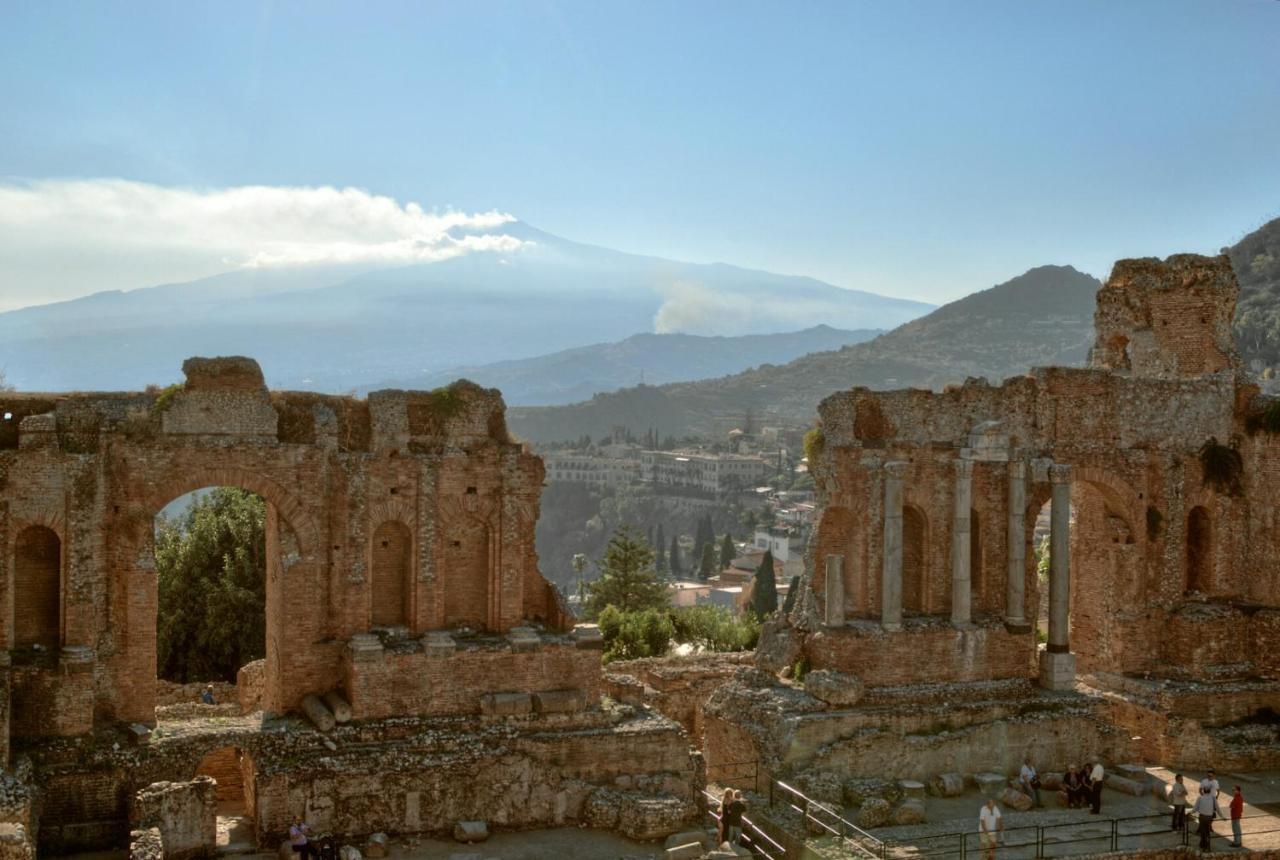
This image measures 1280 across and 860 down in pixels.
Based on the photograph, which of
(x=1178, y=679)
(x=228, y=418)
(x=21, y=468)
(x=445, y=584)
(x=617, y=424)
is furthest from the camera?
(x=617, y=424)

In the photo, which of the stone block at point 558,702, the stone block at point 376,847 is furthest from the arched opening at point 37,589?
the stone block at point 558,702

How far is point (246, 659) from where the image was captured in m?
30.2

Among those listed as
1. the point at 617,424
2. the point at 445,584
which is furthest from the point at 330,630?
the point at 617,424

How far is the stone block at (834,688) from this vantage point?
23.1 m

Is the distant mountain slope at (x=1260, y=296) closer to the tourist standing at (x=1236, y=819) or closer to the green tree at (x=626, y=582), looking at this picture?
the green tree at (x=626, y=582)

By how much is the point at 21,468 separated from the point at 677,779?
39.6ft

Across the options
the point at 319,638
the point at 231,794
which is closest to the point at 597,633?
the point at 319,638

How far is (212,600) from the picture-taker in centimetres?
3016

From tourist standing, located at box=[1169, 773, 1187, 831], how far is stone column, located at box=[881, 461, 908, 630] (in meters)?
5.83

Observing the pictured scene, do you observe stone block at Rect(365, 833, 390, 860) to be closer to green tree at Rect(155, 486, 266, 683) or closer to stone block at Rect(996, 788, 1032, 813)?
stone block at Rect(996, 788, 1032, 813)

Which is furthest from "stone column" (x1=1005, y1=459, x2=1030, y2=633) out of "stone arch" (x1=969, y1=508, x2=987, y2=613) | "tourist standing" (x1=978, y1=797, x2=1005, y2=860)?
"tourist standing" (x1=978, y1=797, x2=1005, y2=860)

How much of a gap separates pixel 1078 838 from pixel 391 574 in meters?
13.1

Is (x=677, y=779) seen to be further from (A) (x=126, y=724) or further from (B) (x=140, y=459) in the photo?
(B) (x=140, y=459)

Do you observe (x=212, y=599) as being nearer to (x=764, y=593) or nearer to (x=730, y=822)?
(x=730, y=822)
